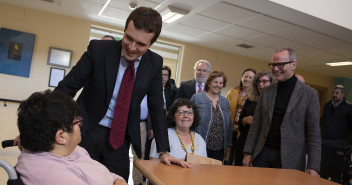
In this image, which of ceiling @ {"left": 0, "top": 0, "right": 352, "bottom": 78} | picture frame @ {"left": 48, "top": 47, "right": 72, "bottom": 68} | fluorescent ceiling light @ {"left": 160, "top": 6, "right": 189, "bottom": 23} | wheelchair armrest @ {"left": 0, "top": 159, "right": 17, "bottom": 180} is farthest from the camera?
picture frame @ {"left": 48, "top": 47, "right": 72, "bottom": 68}

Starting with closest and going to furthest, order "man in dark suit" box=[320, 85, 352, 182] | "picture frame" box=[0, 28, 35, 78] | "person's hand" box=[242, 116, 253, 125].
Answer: "person's hand" box=[242, 116, 253, 125] < "man in dark suit" box=[320, 85, 352, 182] < "picture frame" box=[0, 28, 35, 78]

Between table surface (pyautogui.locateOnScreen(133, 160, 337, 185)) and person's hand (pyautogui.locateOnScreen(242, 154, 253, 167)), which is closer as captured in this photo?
table surface (pyautogui.locateOnScreen(133, 160, 337, 185))

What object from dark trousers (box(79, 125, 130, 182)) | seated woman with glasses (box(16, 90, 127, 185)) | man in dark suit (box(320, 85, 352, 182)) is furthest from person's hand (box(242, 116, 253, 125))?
man in dark suit (box(320, 85, 352, 182))

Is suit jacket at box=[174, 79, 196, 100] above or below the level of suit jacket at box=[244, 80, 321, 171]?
above

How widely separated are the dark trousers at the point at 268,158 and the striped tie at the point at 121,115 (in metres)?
1.22

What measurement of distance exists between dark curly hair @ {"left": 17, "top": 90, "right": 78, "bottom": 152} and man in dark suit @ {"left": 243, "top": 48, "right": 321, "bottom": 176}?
1.64m

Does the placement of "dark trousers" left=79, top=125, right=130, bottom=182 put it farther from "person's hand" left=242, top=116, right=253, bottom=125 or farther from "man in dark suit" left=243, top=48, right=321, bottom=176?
"person's hand" left=242, top=116, right=253, bottom=125

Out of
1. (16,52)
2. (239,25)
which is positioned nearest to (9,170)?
(239,25)

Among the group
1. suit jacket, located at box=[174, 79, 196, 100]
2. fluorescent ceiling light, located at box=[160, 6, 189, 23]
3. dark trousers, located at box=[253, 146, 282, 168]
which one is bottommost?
dark trousers, located at box=[253, 146, 282, 168]

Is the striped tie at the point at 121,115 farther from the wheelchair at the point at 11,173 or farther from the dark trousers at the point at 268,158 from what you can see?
the dark trousers at the point at 268,158

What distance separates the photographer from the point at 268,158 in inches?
86.7

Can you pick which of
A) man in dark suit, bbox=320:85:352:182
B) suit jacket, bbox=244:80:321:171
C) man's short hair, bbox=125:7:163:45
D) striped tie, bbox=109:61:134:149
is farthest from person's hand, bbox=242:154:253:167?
man in dark suit, bbox=320:85:352:182

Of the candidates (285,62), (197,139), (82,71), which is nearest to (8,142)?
(82,71)

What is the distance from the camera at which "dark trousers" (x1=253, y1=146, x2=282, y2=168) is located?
2.17 meters
